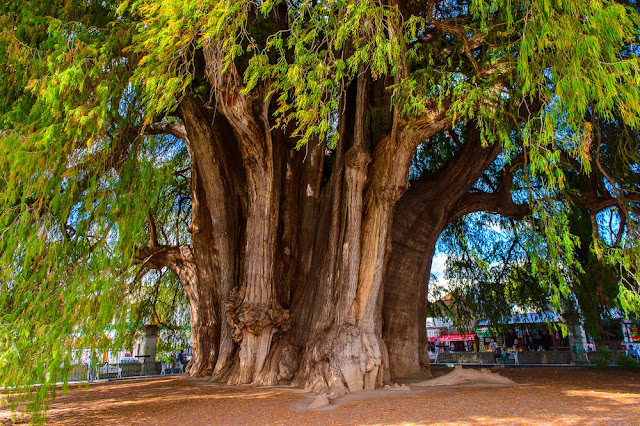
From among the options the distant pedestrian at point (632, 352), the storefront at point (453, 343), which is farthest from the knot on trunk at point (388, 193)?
the storefront at point (453, 343)

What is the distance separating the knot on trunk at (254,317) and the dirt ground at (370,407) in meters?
0.99

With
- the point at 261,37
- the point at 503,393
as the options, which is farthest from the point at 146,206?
the point at 503,393

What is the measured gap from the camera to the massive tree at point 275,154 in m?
4.82

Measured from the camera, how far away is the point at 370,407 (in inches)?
201

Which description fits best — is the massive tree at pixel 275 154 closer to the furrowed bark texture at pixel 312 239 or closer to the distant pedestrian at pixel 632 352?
the furrowed bark texture at pixel 312 239

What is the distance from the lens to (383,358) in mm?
6914

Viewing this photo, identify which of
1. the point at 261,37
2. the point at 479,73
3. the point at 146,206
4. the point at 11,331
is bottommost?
the point at 11,331

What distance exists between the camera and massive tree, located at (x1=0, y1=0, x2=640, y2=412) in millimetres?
4820

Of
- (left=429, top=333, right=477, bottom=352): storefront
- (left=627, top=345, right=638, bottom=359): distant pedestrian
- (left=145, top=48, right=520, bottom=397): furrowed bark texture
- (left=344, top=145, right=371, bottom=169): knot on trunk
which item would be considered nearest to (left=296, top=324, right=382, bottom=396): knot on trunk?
(left=145, top=48, right=520, bottom=397): furrowed bark texture

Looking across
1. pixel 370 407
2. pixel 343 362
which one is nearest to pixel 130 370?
pixel 343 362

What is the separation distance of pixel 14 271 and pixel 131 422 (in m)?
2.14

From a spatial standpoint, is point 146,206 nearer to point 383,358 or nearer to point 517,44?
point 383,358

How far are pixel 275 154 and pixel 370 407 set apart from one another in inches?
194

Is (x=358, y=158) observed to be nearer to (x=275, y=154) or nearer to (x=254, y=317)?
(x=275, y=154)
